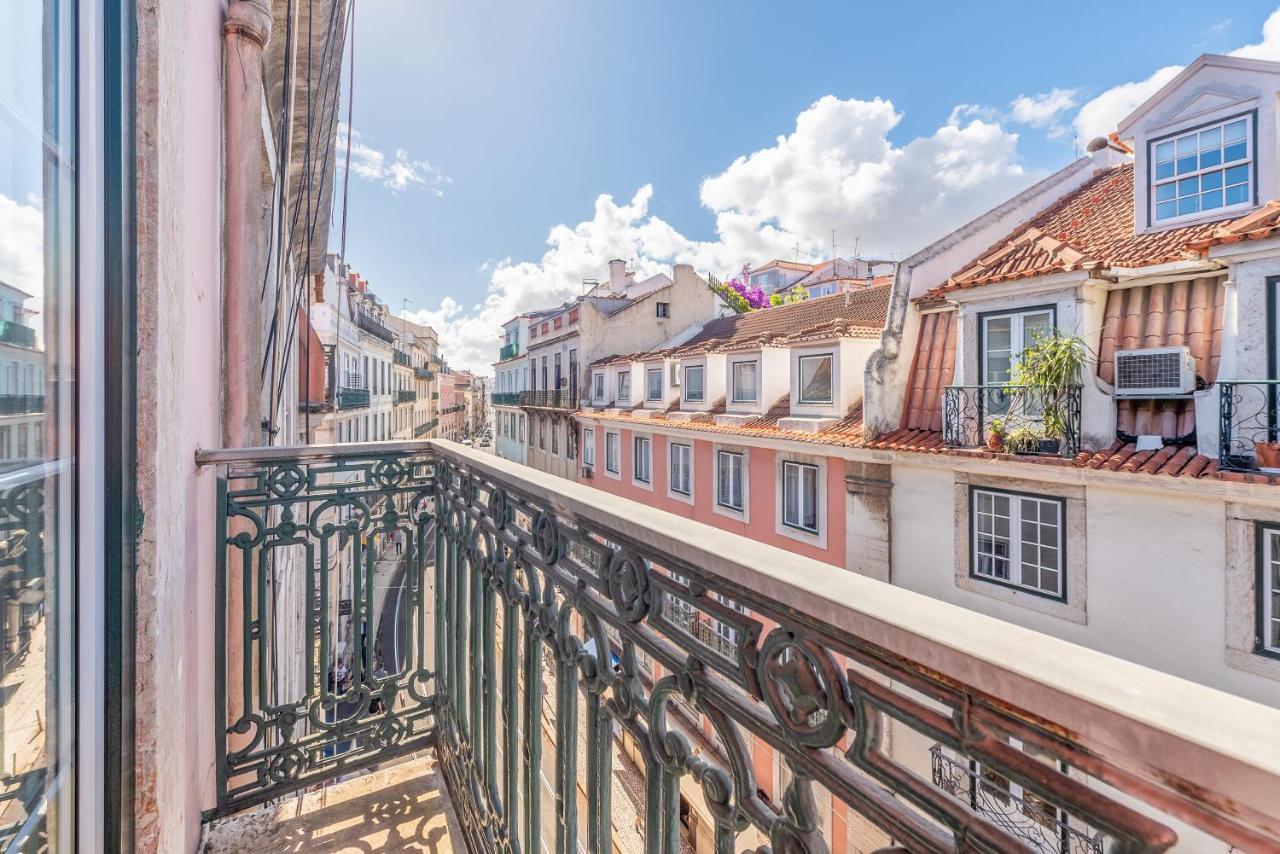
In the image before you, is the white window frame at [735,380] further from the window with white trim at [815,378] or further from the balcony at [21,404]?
the balcony at [21,404]

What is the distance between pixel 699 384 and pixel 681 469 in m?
Result: 1.91

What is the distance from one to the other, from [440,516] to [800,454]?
282 inches

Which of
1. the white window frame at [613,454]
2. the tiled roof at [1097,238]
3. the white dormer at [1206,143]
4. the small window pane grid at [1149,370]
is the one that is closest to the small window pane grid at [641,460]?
the white window frame at [613,454]

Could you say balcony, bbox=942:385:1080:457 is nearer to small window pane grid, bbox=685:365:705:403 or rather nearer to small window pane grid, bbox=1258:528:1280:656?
small window pane grid, bbox=1258:528:1280:656

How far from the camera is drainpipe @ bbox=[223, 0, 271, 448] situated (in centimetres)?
220

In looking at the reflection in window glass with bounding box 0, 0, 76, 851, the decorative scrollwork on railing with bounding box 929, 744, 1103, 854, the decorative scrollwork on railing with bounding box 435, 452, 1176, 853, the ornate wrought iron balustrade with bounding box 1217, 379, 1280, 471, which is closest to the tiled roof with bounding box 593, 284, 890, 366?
the ornate wrought iron balustrade with bounding box 1217, 379, 1280, 471

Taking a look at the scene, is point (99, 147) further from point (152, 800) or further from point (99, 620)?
point (152, 800)

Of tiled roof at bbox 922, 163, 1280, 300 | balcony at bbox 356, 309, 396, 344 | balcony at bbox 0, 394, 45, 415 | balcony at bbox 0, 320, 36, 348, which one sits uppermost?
balcony at bbox 356, 309, 396, 344

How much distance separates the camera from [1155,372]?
5.41 metres

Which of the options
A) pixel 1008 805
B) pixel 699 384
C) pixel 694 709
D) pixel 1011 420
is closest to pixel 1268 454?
pixel 1011 420

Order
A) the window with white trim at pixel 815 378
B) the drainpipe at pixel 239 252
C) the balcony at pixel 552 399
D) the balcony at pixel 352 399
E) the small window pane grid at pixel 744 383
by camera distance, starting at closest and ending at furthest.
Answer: the drainpipe at pixel 239 252 → the window with white trim at pixel 815 378 → the small window pane grid at pixel 744 383 → the balcony at pixel 352 399 → the balcony at pixel 552 399

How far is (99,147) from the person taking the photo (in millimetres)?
1076

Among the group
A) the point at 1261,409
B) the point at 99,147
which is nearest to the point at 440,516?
the point at 99,147

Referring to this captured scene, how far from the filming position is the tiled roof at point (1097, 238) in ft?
16.4
